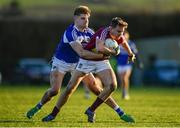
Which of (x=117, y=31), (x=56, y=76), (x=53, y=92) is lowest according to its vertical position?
(x=53, y=92)

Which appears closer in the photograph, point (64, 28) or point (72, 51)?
point (72, 51)

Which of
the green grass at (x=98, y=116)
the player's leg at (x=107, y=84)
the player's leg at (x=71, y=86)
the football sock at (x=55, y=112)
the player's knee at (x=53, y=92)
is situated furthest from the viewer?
the player's knee at (x=53, y=92)

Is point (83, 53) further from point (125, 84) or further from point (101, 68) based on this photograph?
point (125, 84)

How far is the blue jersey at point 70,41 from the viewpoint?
17891 millimetres

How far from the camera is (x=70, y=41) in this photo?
17.9 m

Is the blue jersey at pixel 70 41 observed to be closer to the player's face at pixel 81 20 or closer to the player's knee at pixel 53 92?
the player's face at pixel 81 20

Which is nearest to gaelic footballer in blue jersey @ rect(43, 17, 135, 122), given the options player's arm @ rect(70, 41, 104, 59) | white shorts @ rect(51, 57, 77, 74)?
player's arm @ rect(70, 41, 104, 59)

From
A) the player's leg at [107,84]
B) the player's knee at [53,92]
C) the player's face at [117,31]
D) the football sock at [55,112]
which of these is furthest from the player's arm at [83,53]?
the football sock at [55,112]

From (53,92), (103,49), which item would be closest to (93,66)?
(103,49)

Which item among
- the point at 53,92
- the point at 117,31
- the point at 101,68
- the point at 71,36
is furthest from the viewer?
the point at 53,92

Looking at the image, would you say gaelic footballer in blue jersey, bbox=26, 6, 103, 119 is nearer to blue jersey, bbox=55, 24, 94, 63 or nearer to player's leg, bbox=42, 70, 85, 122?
blue jersey, bbox=55, 24, 94, 63

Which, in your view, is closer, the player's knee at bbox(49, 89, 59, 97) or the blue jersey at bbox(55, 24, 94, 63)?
the blue jersey at bbox(55, 24, 94, 63)

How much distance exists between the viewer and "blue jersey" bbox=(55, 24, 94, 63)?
17891 mm

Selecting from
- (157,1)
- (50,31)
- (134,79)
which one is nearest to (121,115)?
(134,79)
